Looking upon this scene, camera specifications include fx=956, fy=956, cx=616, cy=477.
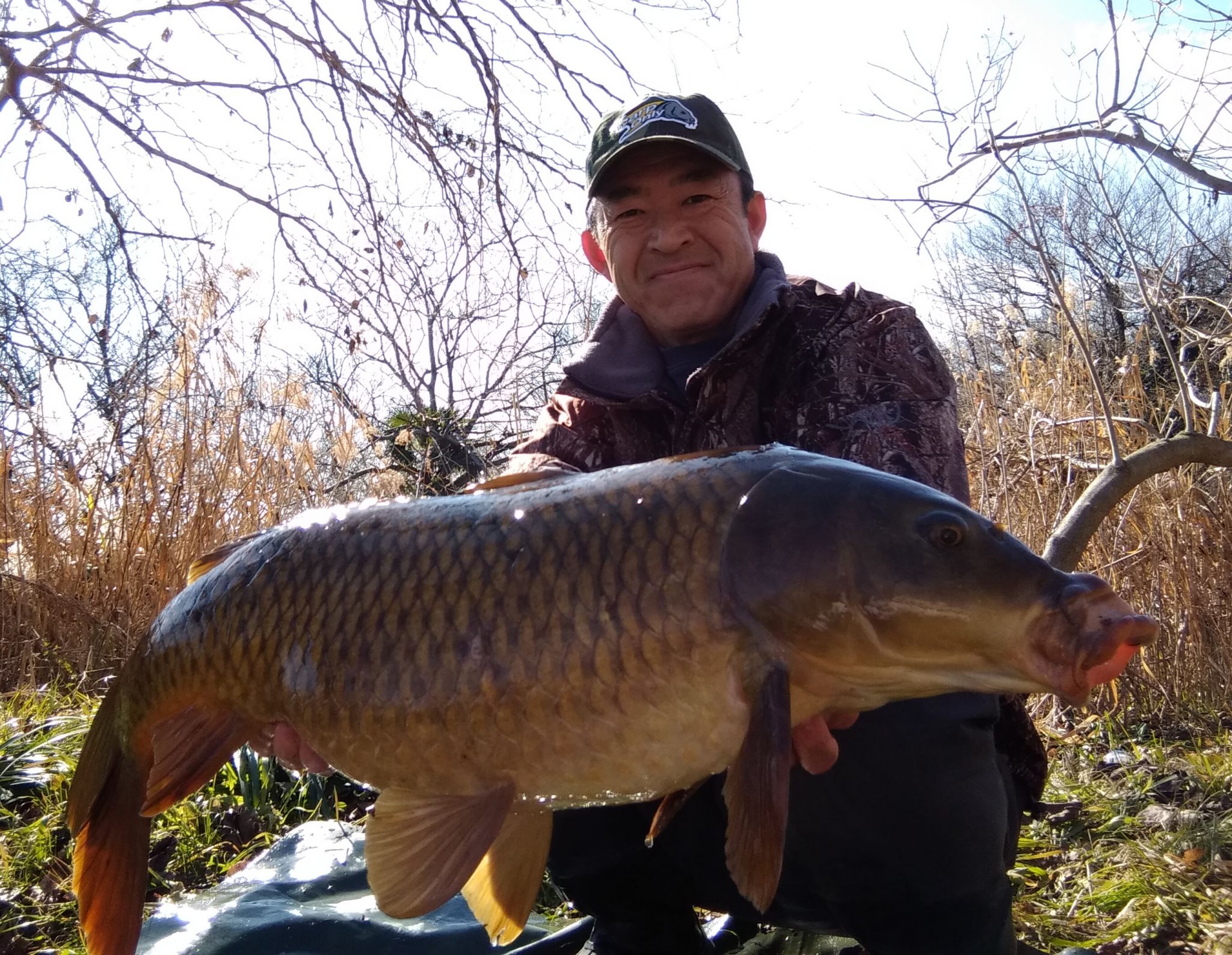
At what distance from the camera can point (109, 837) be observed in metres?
1.52

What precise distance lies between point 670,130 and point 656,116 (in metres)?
0.06

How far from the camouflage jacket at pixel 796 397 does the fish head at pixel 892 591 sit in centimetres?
56

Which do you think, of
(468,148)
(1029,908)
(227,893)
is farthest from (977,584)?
(468,148)

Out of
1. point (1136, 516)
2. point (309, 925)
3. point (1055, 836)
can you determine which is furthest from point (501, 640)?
point (1136, 516)

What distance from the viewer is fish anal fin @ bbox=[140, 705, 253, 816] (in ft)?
4.73

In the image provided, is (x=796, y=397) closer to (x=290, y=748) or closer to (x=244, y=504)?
(x=290, y=748)

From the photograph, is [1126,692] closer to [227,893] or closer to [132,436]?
[227,893]

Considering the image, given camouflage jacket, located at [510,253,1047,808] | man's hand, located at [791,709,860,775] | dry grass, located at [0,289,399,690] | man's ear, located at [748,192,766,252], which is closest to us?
man's hand, located at [791,709,860,775]

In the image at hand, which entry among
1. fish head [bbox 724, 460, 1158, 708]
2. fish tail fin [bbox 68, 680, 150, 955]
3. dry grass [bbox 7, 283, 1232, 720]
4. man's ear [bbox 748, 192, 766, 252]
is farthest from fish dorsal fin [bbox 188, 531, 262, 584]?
dry grass [bbox 7, 283, 1232, 720]

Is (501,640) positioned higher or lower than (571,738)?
higher

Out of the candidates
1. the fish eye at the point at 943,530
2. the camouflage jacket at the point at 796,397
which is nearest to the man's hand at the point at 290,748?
the camouflage jacket at the point at 796,397

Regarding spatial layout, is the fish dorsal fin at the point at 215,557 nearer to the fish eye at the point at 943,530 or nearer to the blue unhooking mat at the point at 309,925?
the blue unhooking mat at the point at 309,925

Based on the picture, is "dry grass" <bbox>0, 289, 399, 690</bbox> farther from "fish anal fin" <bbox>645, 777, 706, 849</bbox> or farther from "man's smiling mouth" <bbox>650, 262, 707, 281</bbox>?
"fish anal fin" <bbox>645, 777, 706, 849</bbox>

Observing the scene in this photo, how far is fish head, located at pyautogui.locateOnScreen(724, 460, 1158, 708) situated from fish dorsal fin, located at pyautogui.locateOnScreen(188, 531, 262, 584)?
0.83m
